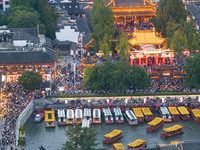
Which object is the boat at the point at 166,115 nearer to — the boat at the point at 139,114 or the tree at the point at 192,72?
the boat at the point at 139,114

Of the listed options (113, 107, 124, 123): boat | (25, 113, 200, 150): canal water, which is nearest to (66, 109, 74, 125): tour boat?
(25, 113, 200, 150): canal water

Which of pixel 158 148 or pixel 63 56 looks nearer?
pixel 158 148

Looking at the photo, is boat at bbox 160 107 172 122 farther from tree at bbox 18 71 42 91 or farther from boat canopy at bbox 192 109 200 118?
tree at bbox 18 71 42 91

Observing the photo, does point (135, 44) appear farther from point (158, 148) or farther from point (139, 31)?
point (158, 148)

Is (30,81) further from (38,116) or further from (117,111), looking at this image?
(117,111)

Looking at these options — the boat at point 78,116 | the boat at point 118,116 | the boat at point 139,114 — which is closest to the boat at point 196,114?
the boat at point 139,114

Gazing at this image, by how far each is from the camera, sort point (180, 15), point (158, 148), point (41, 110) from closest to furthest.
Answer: point (158, 148) < point (41, 110) < point (180, 15)

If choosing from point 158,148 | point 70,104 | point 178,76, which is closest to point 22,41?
point 70,104
